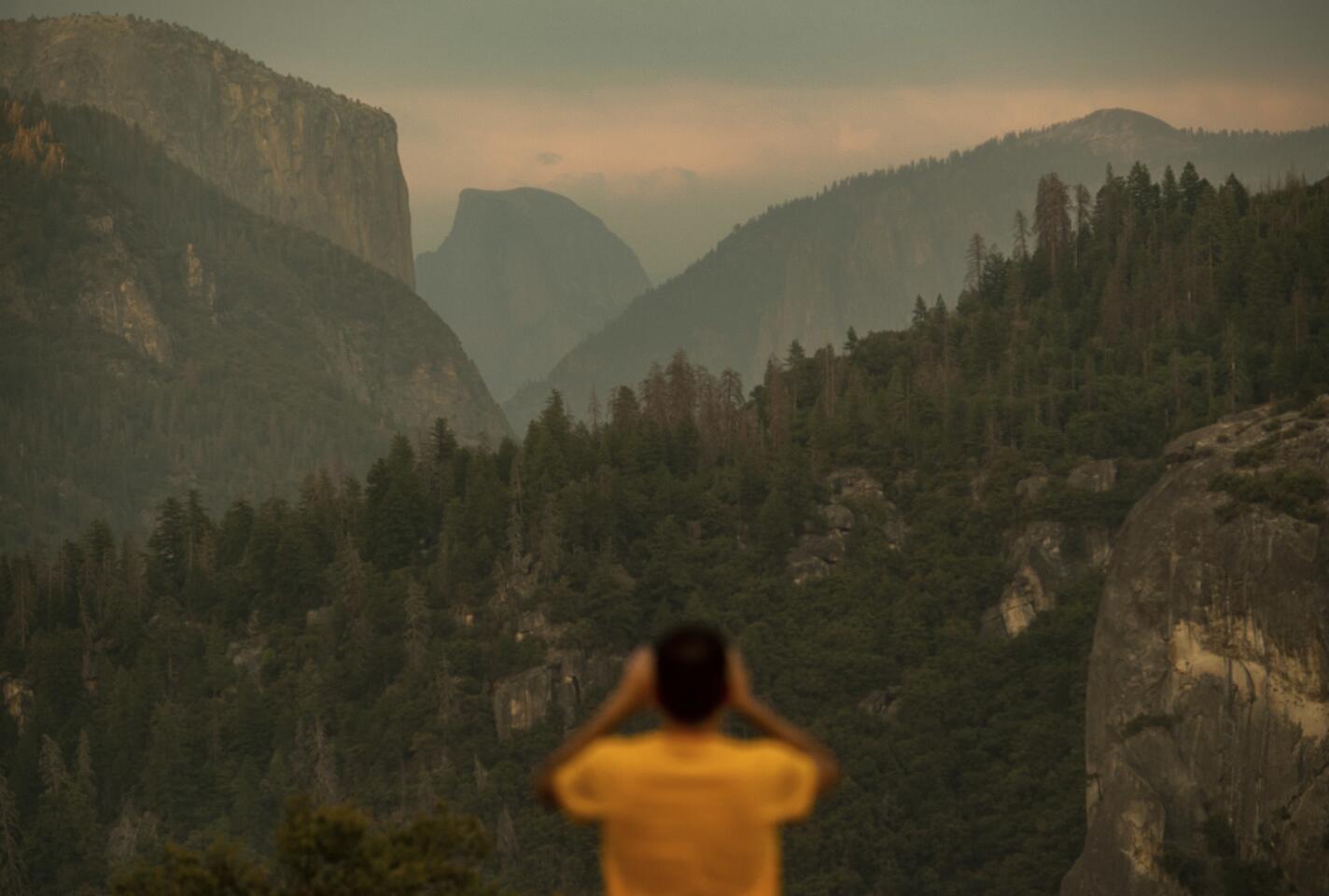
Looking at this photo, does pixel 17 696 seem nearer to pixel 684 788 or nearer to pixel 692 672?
pixel 684 788

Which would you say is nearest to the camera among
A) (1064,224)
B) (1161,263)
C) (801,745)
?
(801,745)

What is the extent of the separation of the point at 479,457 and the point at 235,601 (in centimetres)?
2035

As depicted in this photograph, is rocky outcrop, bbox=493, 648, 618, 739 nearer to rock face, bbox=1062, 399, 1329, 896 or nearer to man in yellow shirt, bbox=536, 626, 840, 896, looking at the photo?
rock face, bbox=1062, 399, 1329, 896

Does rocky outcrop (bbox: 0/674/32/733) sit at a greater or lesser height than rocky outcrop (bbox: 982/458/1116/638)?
lesser

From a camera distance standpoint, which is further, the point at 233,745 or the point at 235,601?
the point at 235,601

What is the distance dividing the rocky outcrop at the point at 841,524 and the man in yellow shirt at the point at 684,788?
4946 inches

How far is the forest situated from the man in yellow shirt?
321ft

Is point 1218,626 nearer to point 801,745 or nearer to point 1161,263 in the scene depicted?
point 1161,263

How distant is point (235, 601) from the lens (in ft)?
482

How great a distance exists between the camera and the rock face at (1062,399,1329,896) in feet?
322

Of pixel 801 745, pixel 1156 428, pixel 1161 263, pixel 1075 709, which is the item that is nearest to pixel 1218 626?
pixel 1075 709

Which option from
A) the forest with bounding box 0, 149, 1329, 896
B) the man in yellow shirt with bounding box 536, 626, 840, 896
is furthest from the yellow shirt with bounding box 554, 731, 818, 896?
the forest with bounding box 0, 149, 1329, 896

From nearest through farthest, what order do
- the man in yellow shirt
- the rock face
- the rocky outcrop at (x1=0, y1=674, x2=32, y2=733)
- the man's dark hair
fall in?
the man's dark hair
the man in yellow shirt
the rock face
the rocky outcrop at (x1=0, y1=674, x2=32, y2=733)

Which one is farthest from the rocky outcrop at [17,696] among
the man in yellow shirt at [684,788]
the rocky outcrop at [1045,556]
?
the man in yellow shirt at [684,788]
